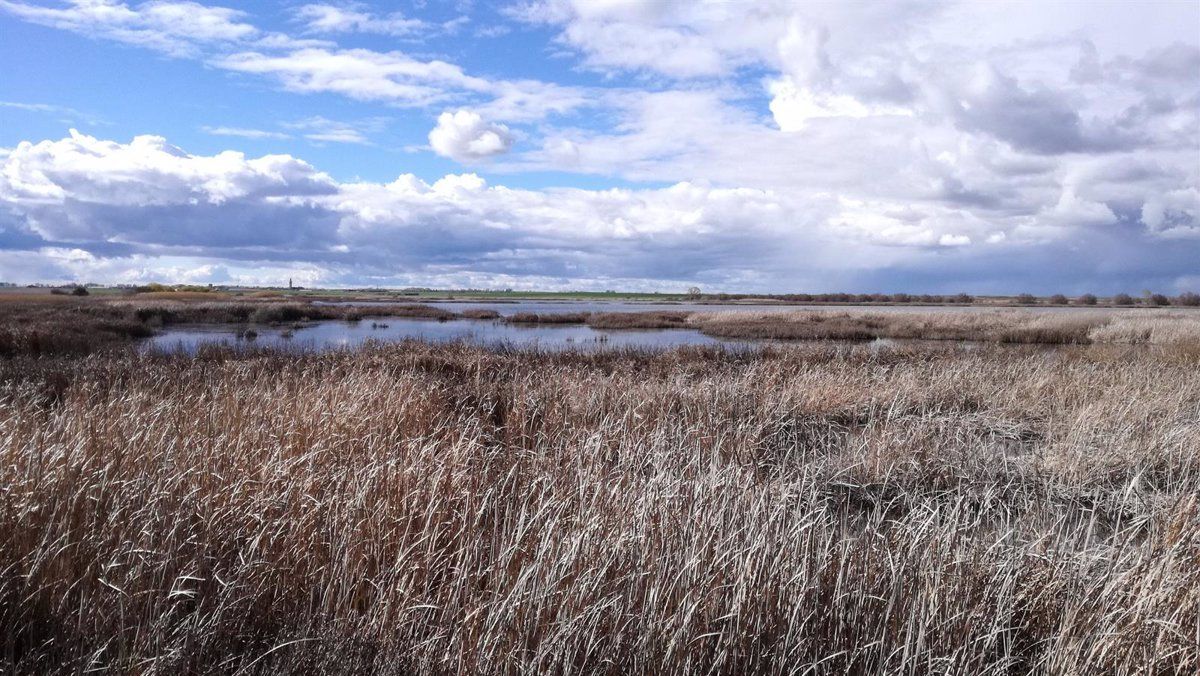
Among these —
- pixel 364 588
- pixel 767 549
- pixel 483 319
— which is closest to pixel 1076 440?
pixel 767 549

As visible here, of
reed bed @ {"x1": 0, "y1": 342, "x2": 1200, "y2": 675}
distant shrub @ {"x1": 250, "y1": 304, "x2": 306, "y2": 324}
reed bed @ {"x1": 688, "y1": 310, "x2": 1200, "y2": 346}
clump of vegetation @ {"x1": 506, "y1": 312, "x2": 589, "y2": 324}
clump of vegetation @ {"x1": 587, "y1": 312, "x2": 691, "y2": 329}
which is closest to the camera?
reed bed @ {"x1": 0, "y1": 342, "x2": 1200, "y2": 675}

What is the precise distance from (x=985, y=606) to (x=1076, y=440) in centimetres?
528

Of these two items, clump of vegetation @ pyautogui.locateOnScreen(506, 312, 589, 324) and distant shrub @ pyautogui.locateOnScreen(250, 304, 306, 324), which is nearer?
distant shrub @ pyautogui.locateOnScreen(250, 304, 306, 324)

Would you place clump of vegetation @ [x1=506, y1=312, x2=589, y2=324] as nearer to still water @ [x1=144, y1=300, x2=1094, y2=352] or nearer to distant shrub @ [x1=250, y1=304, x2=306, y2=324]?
still water @ [x1=144, y1=300, x2=1094, y2=352]

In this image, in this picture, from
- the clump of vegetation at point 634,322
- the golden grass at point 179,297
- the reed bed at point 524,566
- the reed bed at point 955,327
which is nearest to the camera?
the reed bed at point 524,566

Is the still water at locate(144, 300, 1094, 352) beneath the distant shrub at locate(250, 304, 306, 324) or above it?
beneath

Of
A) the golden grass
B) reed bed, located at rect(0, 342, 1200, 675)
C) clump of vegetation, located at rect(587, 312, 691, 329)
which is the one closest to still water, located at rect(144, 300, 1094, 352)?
clump of vegetation, located at rect(587, 312, 691, 329)

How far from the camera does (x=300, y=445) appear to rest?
7039 mm

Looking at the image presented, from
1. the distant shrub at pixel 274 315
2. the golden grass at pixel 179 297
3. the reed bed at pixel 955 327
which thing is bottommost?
the reed bed at pixel 955 327

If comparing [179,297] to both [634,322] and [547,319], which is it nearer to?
[547,319]

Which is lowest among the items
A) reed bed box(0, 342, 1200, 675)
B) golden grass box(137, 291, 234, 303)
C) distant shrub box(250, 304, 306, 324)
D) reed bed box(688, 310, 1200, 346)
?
reed bed box(688, 310, 1200, 346)

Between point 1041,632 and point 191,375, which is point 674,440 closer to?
point 1041,632

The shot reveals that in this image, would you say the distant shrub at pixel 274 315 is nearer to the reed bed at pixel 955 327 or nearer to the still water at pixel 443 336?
the still water at pixel 443 336

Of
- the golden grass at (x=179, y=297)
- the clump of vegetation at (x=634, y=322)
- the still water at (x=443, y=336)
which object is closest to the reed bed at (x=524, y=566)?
the still water at (x=443, y=336)
